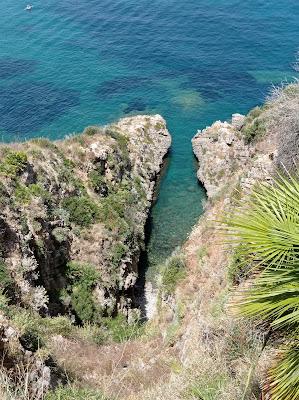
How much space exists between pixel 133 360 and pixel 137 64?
43364 millimetres

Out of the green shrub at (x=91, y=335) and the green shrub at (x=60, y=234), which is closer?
the green shrub at (x=91, y=335)

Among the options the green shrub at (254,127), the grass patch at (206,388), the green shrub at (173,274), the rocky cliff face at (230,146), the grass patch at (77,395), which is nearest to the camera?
the grass patch at (206,388)

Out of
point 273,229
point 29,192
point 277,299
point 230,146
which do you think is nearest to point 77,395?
point 277,299

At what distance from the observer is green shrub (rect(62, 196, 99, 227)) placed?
86.9 feet

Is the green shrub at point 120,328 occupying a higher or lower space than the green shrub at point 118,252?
lower

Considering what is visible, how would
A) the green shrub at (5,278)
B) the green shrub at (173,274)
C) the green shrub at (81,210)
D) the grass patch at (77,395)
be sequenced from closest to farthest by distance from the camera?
the grass patch at (77,395)
the green shrub at (5,278)
the green shrub at (173,274)
the green shrub at (81,210)

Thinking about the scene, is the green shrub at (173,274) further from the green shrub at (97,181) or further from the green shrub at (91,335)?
the green shrub at (97,181)

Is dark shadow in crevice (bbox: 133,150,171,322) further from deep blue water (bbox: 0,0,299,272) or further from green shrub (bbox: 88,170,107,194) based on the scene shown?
green shrub (bbox: 88,170,107,194)

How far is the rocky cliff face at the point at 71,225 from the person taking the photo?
2133cm

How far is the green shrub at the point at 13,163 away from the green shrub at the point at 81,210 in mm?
3495

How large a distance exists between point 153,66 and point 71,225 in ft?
108

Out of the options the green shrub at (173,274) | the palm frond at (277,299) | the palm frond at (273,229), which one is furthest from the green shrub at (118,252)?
the palm frond at (277,299)

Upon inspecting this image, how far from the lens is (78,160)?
29.4 meters

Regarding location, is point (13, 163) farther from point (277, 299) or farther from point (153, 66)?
point (153, 66)
